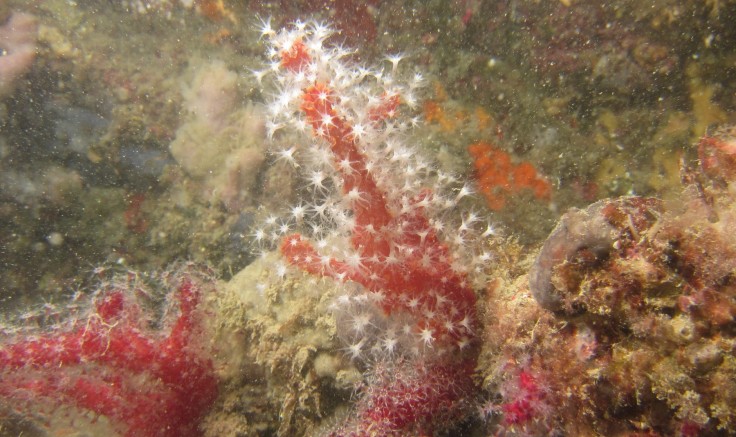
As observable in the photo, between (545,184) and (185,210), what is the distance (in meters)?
4.11

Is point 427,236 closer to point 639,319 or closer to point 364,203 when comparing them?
point 364,203

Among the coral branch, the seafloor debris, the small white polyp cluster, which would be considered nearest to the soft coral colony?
the small white polyp cluster

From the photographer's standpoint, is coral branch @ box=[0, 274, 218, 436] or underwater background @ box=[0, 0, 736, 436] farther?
coral branch @ box=[0, 274, 218, 436]

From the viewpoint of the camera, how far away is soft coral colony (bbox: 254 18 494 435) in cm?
303

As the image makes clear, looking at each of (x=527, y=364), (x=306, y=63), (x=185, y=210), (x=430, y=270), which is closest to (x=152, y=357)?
(x=185, y=210)

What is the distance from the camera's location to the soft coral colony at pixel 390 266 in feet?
9.93

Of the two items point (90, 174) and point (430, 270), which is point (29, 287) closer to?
point (90, 174)

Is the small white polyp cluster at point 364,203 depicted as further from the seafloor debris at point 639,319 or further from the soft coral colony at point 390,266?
the seafloor debris at point 639,319

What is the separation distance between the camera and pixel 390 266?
313 centimetres

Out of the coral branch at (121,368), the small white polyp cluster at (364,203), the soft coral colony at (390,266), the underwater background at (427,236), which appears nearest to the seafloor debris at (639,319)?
the underwater background at (427,236)

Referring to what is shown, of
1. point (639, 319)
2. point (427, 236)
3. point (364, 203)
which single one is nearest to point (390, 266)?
point (427, 236)

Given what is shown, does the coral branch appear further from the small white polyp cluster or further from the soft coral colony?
the soft coral colony

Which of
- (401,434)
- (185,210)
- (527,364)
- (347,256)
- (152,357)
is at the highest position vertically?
(185,210)

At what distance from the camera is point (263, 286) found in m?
3.77
